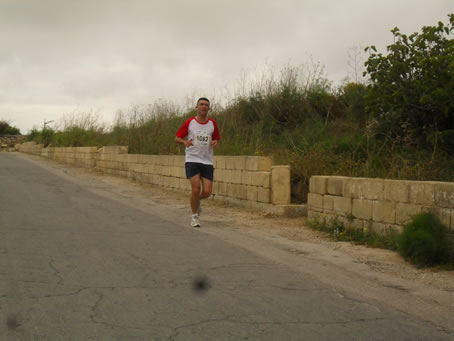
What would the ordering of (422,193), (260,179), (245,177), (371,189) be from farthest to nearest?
(245,177)
(260,179)
(371,189)
(422,193)

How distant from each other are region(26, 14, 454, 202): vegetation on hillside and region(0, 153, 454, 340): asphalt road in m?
4.25

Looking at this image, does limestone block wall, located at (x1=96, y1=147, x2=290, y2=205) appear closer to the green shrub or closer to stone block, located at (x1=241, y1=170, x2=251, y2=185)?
stone block, located at (x1=241, y1=170, x2=251, y2=185)

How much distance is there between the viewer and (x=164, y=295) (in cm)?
441

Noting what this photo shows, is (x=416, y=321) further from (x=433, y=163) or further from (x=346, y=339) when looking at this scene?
(x=433, y=163)

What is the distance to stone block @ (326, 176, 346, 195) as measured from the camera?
821cm

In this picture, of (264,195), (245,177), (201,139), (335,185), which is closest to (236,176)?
(245,177)

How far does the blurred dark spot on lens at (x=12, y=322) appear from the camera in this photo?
11.6 feet

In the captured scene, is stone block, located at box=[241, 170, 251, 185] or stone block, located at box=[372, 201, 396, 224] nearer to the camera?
stone block, located at box=[372, 201, 396, 224]

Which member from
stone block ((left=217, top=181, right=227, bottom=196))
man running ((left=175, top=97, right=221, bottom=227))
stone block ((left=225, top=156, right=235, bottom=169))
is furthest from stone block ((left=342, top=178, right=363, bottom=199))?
stone block ((left=217, top=181, right=227, bottom=196))

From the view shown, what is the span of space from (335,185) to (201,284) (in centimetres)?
413

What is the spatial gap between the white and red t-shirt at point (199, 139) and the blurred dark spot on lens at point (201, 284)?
3.68m

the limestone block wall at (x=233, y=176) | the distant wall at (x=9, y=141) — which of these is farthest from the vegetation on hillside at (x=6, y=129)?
the limestone block wall at (x=233, y=176)

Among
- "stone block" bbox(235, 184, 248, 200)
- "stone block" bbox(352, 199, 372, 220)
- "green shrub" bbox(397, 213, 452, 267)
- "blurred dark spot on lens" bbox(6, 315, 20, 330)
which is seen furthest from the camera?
"stone block" bbox(235, 184, 248, 200)

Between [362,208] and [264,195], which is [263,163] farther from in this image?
[362,208]
